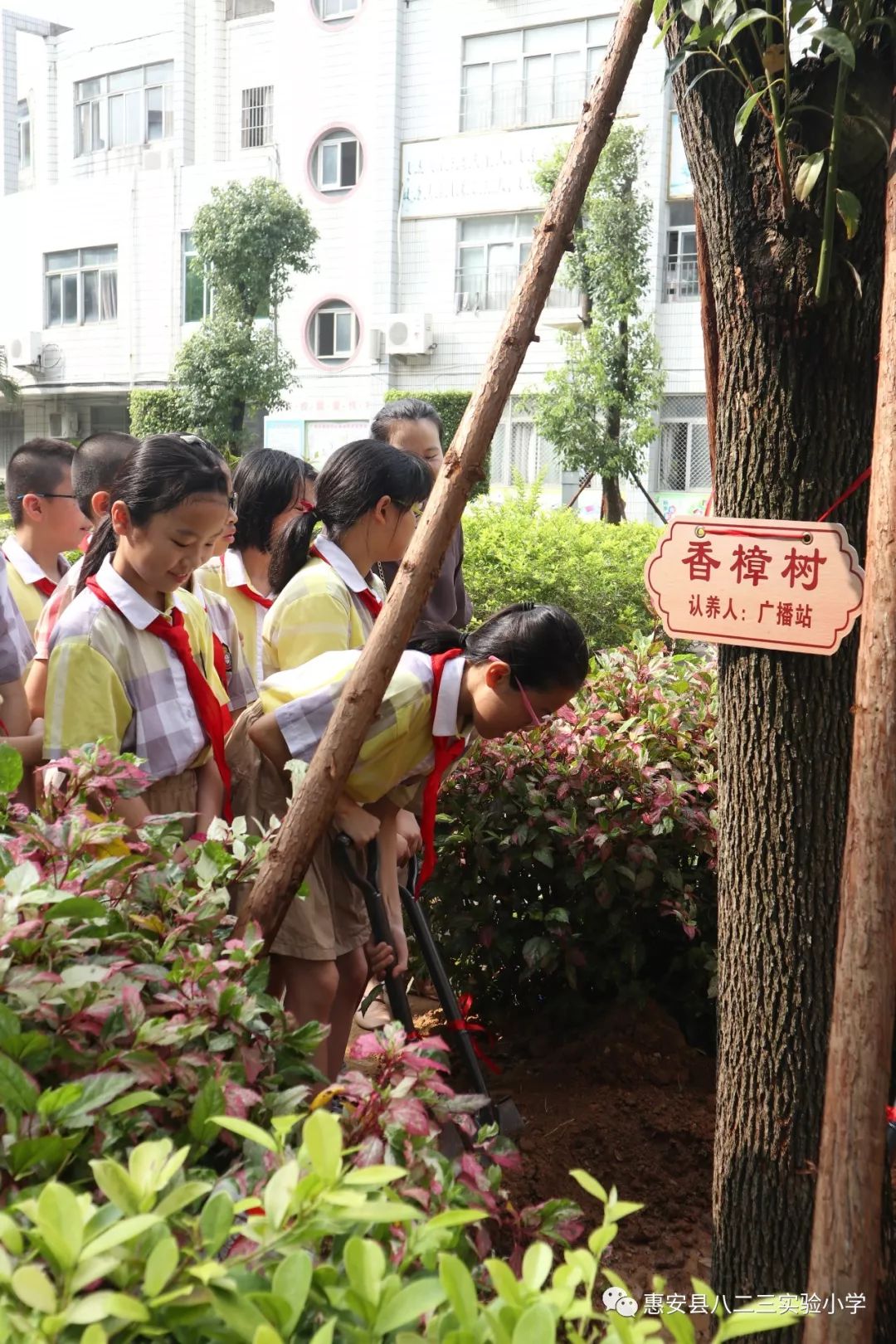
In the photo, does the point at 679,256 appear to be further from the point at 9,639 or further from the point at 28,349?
the point at 9,639

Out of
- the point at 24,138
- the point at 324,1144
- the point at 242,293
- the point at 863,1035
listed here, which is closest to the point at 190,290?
the point at 242,293

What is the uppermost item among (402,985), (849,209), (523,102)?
(523,102)

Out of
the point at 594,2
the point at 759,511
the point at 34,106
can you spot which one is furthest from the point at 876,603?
the point at 34,106

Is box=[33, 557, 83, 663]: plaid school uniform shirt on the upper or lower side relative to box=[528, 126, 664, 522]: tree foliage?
lower

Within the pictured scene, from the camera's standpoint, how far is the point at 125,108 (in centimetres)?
2625

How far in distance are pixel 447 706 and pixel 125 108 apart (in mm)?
27315

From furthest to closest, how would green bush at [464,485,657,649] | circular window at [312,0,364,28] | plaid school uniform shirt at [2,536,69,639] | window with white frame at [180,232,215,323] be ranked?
window with white frame at [180,232,215,323]
circular window at [312,0,364,28]
green bush at [464,485,657,649]
plaid school uniform shirt at [2,536,69,639]

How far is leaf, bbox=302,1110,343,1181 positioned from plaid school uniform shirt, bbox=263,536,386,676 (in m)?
1.92

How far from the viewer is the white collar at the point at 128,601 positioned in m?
2.51

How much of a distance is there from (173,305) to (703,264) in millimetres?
24594

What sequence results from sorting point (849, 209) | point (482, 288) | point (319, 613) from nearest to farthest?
point (849, 209)
point (319, 613)
point (482, 288)

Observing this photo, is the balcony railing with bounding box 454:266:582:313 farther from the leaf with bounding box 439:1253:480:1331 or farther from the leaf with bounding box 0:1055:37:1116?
the leaf with bounding box 439:1253:480:1331

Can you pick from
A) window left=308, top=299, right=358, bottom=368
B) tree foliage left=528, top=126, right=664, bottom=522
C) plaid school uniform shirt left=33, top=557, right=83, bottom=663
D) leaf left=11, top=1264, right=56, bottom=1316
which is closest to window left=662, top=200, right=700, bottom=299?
tree foliage left=528, top=126, right=664, bottom=522

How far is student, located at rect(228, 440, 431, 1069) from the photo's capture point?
262 cm
